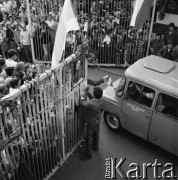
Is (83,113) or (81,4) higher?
(81,4)

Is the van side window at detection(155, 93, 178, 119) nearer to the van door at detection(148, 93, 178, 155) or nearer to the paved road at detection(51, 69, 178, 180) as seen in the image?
the van door at detection(148, 93, 178, 155)

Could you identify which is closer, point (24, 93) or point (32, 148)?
point (24, 93)

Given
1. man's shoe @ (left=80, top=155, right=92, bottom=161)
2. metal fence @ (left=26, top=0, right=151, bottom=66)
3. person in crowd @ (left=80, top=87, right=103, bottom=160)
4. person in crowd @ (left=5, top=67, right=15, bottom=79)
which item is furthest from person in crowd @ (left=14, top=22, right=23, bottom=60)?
man's shoe @ (left=80, top=155, right=92, bottom=161)

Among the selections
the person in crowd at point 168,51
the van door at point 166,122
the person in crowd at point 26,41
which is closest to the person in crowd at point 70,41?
the person in crowd at point 26,41

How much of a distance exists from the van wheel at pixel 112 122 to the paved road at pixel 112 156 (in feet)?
0.52

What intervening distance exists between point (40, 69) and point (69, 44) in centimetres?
312

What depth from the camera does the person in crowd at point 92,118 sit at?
614 centimetres

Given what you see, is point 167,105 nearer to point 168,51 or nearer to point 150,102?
point 150,102

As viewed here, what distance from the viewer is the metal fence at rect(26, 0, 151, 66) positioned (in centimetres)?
991

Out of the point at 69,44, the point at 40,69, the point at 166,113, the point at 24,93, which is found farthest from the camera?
the point at 69,44

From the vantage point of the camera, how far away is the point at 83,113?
6.61m

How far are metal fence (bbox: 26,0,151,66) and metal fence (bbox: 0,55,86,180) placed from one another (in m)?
4.09

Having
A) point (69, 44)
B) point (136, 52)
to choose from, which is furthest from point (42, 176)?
point (136, 52)

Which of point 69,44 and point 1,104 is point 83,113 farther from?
point 69,44
